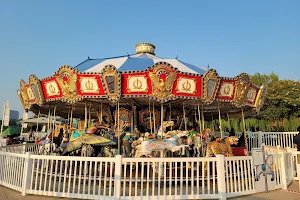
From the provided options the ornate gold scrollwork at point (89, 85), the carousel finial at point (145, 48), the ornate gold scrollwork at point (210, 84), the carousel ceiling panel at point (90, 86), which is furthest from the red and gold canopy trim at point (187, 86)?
the carousel finial at point (145, 48)

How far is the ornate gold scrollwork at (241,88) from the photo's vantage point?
25.6 ft

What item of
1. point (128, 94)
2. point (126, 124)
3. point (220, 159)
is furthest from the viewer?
point (126, 124)

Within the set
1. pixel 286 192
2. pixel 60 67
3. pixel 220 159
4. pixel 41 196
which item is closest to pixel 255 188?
pixel 286 192

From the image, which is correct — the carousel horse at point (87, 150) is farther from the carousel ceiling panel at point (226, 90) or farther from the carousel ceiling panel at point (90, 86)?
the carousel ceiling panel at point (226, 90)

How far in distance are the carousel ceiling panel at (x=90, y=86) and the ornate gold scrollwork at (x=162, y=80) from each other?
1.71 m

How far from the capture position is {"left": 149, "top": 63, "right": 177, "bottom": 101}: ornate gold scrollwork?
6734mm

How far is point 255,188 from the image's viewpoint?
17.6 ft

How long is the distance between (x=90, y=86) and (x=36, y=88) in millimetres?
2564

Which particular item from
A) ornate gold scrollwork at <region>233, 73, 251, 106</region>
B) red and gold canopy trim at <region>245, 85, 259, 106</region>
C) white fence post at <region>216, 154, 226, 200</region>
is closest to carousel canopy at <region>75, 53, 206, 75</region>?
ornate gold scrollwork at <region>233, 73, 251, 106</region>

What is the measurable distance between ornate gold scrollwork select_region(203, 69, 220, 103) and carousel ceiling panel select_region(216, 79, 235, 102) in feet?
0.89

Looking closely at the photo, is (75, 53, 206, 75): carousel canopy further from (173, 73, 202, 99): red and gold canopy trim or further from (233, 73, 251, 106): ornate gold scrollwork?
(233, 73, 251, 106): ornate gold scrollwork

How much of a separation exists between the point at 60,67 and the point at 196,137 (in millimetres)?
5212

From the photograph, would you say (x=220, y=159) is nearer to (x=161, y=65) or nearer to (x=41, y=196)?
(x=161, y=65)

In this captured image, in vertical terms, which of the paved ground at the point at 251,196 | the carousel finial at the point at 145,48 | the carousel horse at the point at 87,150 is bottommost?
the paved ground at the point at 251,196
